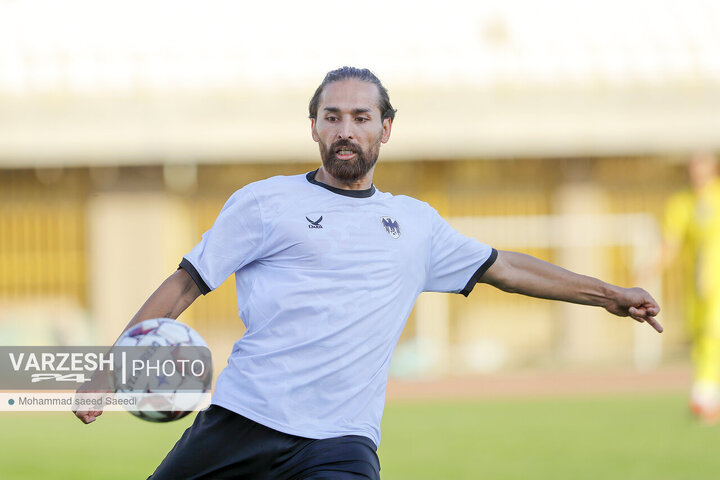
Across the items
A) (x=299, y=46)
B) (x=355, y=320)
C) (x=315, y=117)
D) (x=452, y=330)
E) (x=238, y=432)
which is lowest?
(x=452, y=330)

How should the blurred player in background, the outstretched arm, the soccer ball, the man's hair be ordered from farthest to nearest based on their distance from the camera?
the blurred player in background, the outstretched arm, the man's hair, the soccer ball

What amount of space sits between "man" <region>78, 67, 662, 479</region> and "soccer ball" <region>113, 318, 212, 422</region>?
0.42 feet

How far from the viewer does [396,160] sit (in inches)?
798

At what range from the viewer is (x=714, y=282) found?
10.5 meters

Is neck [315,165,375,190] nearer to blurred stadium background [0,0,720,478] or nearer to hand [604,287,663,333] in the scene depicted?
hand [604,287,663,333]

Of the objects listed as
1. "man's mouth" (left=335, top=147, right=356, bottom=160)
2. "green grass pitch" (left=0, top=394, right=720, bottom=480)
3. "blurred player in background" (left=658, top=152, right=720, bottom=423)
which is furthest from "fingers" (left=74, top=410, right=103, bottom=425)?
"blurred player in background" (left=658, top=152, right=720, bottom=423)

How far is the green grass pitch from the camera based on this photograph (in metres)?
8.33

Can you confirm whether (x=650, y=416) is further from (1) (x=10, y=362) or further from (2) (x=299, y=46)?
(2) (x=299, y=46)

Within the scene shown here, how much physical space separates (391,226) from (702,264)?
23.4 ft

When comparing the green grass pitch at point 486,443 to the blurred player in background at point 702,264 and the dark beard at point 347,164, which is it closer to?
→ the blurred player in background at point 702,264

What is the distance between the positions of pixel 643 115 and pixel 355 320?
17006 millimetres

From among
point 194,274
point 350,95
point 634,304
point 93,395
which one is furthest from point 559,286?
point 93,395

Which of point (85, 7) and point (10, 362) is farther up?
point (85, 7)

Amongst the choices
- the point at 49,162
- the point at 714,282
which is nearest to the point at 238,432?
the point at 714,282
